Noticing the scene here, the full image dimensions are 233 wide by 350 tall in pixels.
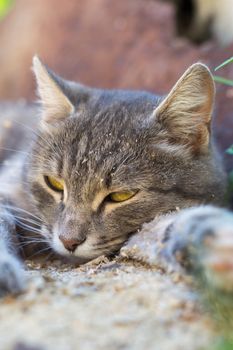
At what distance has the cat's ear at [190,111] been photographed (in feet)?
7.45

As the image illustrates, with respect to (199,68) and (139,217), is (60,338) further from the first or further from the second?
(199,68)

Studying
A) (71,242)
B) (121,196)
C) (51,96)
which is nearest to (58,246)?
(71,242)

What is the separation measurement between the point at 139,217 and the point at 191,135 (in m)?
0.45

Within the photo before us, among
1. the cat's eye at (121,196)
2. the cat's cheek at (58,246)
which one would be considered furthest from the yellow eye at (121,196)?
the cat's cheek at (58,246)

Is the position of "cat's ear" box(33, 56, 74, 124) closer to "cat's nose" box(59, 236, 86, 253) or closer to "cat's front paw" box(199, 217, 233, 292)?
"cat's nose" box(59, 236, 86, 253)

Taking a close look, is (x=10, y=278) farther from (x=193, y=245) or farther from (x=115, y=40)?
(x=115, y=40)

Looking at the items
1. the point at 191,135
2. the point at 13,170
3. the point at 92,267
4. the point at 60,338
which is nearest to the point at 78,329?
the point at 60,338

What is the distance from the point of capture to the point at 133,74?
157 inches

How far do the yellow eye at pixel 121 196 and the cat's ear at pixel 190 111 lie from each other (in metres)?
0.31

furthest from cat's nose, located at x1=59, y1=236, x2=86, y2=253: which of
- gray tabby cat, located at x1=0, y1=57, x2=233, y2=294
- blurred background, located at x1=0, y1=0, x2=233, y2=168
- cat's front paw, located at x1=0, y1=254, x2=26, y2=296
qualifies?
blurred background, located at x1=0, y1=0, x2=233, y2=168

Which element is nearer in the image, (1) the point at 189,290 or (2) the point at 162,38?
(1) the point at 189,290

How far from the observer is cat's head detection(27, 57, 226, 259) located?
2.21 metres

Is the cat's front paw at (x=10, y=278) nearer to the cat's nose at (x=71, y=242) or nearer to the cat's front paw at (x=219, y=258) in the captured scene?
the cat's nose at (x=71, y=242)

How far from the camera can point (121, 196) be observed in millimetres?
2250
